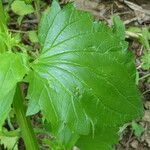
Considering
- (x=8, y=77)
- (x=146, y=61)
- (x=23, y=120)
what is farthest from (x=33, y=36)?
(x=8, y=77)

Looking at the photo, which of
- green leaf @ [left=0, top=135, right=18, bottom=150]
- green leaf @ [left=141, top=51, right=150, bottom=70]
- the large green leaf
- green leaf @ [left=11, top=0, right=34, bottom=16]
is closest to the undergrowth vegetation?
the large green leaf

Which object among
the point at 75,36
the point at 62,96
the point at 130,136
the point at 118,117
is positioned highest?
the point at 75,36

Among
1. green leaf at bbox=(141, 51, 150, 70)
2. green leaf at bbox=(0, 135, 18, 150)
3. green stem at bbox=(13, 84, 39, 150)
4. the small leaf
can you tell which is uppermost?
green stem at bbox=(13, 84, 39, 150)

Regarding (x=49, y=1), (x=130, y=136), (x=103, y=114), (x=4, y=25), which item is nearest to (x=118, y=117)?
(x=103, y=114)

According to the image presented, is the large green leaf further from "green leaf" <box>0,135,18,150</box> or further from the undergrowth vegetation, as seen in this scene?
"green leaf" <box>0,135,18,150</box>

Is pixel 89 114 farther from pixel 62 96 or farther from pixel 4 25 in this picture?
pixel 4 25

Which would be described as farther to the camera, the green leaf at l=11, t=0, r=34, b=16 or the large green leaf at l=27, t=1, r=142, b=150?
the green leaf at l=11, t=0, r=34, b=16
